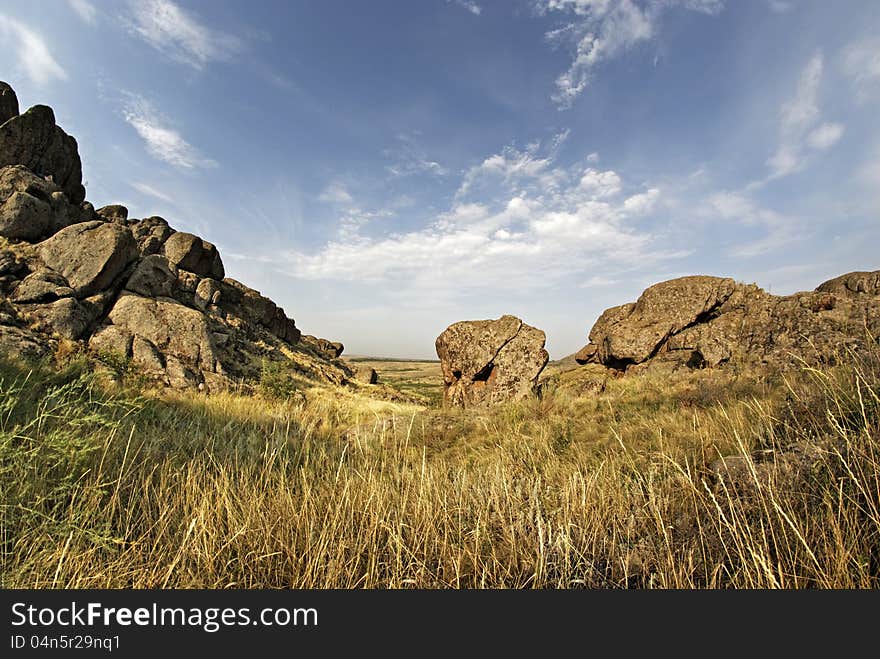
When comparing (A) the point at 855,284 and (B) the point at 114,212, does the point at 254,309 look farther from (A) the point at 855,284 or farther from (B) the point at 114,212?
(A) the point at 855,284

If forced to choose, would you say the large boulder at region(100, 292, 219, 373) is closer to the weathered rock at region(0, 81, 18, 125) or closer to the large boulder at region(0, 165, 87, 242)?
the large boulder at region(0, 165, 87, 242)

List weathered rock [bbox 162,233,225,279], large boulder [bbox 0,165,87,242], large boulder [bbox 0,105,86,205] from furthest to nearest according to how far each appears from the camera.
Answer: weathered rock [bbox 162,233,225,279]
large boulder [bbox 0,105,86,205]
large boulder [bbox 0,165,87,242]

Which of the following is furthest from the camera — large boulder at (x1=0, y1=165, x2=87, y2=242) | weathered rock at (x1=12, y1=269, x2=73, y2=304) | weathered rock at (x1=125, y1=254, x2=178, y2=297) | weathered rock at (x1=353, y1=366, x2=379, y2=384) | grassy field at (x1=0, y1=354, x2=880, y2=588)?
weathered rock at (x1=353, y1=366, x2=379, y2=384)

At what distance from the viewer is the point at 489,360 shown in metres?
14.4

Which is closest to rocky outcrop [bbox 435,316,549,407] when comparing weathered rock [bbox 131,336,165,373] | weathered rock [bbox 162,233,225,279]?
weathered rock [bbox 131,336,165,373]

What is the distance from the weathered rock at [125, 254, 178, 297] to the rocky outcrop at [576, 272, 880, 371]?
21622 mm

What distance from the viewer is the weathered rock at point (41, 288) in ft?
45.9

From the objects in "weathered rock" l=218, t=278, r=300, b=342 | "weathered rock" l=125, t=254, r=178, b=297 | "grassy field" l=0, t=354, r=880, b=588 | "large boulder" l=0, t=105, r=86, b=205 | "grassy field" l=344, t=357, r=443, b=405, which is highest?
"large boulder" l=0, t=105, r=86, b=205

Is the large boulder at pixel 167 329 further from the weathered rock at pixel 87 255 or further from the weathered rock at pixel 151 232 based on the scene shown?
the weathered rock at pixel 151 232

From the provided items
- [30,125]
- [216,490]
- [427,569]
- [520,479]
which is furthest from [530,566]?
[30,125]

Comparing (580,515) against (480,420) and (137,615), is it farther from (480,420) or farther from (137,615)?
(480,420)

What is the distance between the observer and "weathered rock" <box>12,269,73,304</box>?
1398 centimetres

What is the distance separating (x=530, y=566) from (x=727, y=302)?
60.2ft

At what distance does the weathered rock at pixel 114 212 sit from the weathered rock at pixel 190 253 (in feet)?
19.2
